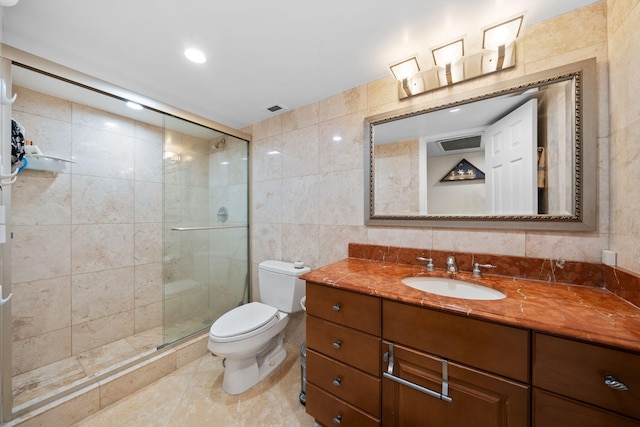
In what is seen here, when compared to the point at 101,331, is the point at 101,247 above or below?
above

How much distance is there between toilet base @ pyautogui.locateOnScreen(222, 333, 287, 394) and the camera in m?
1.57

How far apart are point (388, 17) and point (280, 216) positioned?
5.22 feet

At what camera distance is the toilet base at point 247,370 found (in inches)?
61.6

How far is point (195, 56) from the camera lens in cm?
138

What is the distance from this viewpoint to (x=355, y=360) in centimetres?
109

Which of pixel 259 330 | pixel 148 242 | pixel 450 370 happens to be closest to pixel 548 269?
pixel 450 370

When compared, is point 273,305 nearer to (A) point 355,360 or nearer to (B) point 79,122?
(A) point 355,360

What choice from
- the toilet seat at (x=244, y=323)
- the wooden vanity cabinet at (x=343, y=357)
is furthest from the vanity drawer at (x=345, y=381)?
the toilet seat at (x=244, y=323)

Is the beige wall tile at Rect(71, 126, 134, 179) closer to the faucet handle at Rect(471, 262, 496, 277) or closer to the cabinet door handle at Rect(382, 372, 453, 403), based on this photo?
the cabinet door handle at Rect(382, 372, 453, 403)

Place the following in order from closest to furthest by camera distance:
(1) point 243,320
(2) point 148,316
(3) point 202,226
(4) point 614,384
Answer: (4) point 614,384 < (1) point 243,320 < (3) point 202,226 < (2) point 148,316

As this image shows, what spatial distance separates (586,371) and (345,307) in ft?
2.60

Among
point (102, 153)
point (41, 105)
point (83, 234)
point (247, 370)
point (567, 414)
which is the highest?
point (41, 105)

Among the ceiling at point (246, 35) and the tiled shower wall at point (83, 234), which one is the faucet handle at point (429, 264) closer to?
the ceiling at point (246, 35)

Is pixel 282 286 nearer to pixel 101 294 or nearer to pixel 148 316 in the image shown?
pixel 148 316
